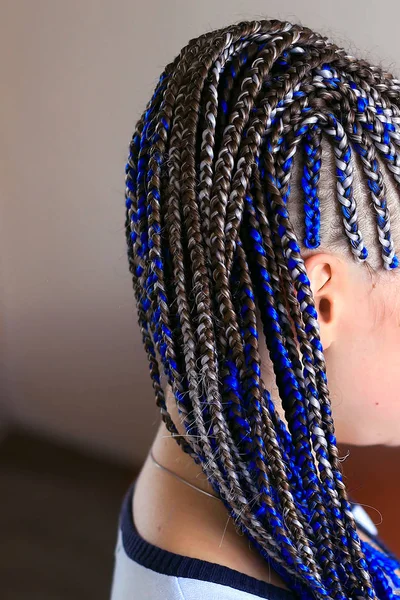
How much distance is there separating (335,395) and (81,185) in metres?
0.86

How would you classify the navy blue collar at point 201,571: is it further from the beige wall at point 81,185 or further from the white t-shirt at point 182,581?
the beige wall at point 81,185

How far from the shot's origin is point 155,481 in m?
0.77

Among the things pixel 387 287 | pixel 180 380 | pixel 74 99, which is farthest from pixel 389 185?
pixel 74 99

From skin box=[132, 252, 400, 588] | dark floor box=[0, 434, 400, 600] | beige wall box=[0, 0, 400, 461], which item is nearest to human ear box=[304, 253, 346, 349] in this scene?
skin box=[132, 252, 400, 588]

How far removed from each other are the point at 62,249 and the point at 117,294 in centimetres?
17

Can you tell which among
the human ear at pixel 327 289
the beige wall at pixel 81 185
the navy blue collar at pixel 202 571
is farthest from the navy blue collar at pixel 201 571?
the beige wall at pixel 81 185

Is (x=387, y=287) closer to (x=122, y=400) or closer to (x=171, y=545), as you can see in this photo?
(x=171, y=545)

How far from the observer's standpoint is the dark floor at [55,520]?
4.75 ft

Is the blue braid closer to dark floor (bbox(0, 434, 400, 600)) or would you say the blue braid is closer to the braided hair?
the braided hair

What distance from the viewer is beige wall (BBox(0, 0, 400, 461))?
45.7 inches

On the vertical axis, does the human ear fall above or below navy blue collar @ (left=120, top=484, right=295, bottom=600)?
above

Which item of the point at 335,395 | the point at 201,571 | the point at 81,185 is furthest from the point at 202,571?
the point at 81,185

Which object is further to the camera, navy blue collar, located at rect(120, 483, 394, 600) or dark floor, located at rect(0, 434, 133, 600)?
dark floor, located at rect(0, 434, 133, 600)

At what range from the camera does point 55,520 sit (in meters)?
1.59
